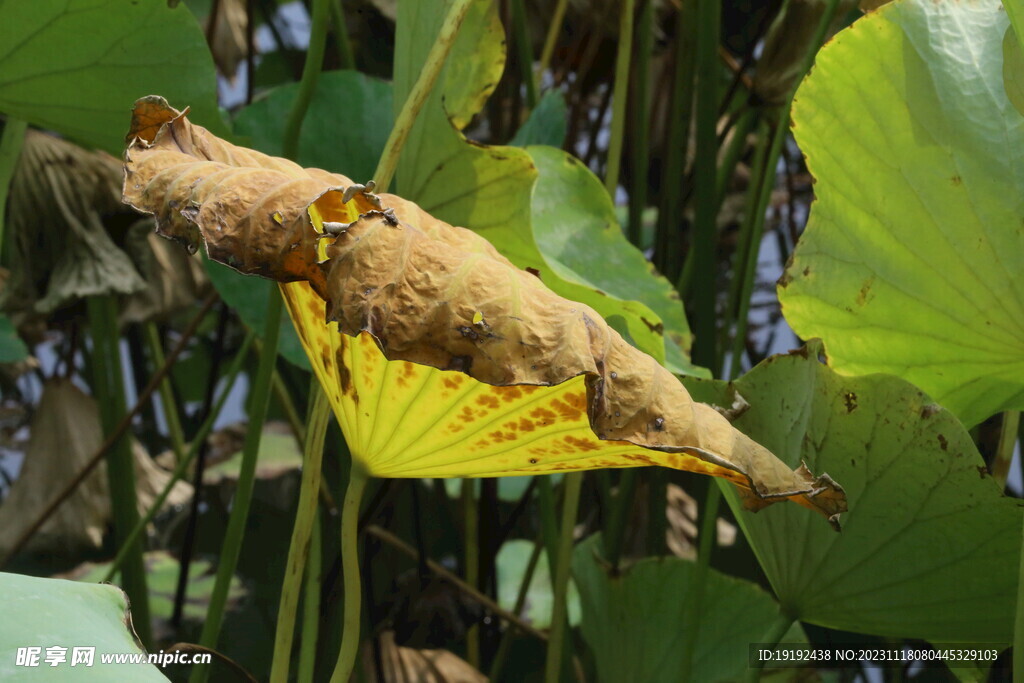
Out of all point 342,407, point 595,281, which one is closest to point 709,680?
point 595,281

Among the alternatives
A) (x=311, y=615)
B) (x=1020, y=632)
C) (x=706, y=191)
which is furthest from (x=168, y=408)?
(x=1020, y=632)

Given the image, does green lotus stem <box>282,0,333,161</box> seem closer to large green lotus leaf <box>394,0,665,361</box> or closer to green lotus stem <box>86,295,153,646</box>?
large green lotus leaf <box>394,0,665,361</box>

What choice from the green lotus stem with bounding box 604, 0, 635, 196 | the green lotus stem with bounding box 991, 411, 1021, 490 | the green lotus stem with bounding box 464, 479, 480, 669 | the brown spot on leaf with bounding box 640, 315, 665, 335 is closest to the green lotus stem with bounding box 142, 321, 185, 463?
the green lotus stem with bounding box 464, 479, 480, 669

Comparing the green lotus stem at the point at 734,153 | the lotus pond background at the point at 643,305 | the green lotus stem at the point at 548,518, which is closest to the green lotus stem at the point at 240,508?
the lotus pond background at the point at 643,305

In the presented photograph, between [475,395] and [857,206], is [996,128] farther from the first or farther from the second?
[475,395]

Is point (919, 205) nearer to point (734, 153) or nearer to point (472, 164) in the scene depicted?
point (472, 164)

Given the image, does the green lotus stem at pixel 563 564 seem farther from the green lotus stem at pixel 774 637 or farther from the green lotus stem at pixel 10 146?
the green lotus stem at pixel 10 146
